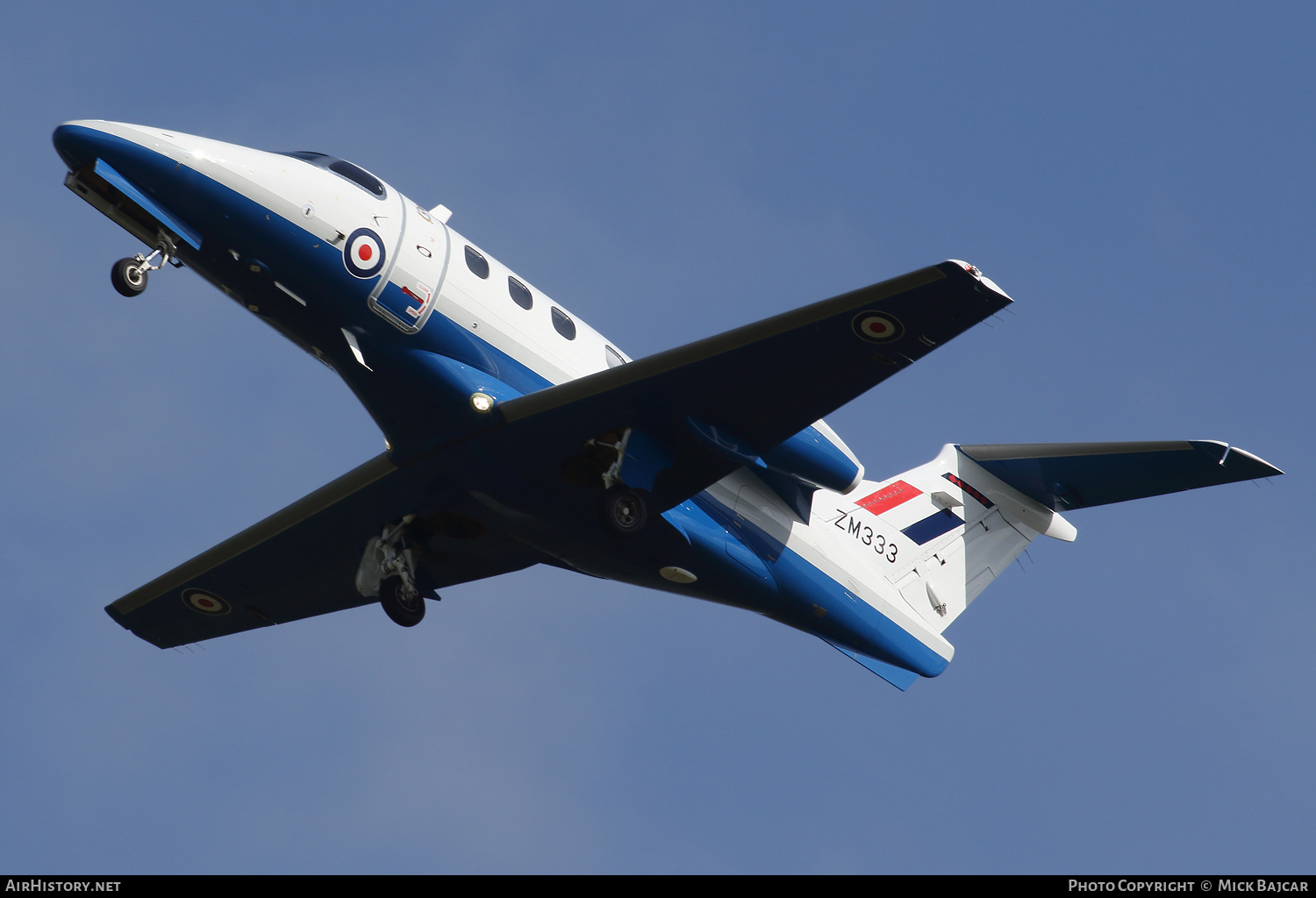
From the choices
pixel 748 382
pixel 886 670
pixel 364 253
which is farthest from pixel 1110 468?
pixel 364 253

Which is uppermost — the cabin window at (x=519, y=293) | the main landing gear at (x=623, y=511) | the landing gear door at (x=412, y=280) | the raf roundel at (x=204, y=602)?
the cabin window at (x=519, y=293)

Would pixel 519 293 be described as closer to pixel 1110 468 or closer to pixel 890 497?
pixel 890 497

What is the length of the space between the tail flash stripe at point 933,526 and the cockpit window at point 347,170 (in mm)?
10038

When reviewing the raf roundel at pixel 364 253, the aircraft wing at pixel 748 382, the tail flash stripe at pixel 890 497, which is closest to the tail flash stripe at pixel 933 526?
A: the tail flash stripe at pixel 890 497

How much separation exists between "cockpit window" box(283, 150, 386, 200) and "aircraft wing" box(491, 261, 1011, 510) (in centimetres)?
309

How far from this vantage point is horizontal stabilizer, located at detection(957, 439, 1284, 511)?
64.1 feet

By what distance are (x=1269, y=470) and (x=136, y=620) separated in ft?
54.5

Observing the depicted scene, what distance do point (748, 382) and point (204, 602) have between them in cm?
1008

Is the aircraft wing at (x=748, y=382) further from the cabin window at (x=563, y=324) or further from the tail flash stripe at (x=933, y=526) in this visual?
the tail flash stripe at (x=933, y=526)

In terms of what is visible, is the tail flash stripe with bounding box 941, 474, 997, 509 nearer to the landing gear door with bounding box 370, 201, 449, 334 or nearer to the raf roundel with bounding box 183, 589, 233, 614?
the landing gear door with bounding box 370, 201, 449, 334

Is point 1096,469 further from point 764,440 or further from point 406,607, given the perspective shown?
point 406,607

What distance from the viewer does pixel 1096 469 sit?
21.7 meters

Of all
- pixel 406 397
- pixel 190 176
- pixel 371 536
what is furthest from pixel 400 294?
pixel 371 536

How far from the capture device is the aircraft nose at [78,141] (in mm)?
16844
